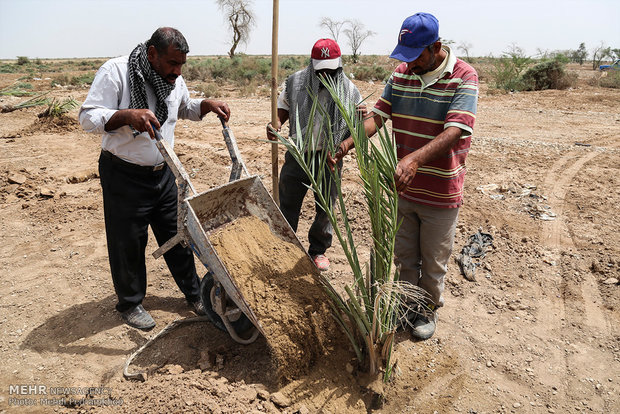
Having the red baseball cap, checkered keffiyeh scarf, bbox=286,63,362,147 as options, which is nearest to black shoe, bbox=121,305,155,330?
checkered keffiyeh scarf, bbox=286,63,362,147

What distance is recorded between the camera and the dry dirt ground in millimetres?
2297

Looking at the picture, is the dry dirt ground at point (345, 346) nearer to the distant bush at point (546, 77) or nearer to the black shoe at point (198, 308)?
the black shoe at point (198, 308)

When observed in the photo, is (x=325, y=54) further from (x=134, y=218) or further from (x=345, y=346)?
(x=345, y=346)

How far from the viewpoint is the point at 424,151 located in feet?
7.05

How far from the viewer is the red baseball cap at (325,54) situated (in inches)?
116

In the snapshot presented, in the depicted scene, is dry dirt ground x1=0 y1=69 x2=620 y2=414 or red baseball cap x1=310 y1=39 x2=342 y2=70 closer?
dry dirt ground x1=0 y1=69 x2=620 y2=414

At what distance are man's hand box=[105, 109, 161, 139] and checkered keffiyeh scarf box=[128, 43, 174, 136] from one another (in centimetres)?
11

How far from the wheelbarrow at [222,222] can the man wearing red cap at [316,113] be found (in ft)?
A: 1.53

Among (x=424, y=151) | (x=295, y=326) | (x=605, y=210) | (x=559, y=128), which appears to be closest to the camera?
(x=424, y=151)

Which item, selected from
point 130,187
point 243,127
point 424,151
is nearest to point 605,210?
point 424,151

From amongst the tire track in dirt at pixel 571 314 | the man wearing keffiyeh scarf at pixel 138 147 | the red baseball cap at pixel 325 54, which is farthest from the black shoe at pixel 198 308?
the tire track in dirt at pixel 571 314

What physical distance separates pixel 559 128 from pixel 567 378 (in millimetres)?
7277

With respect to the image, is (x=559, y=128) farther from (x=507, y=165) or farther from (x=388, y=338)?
(x=388, y=338)

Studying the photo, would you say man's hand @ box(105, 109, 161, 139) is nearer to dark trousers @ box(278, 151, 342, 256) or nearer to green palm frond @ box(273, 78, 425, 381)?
green palm frond @ box(273, 78, 425, 381)
